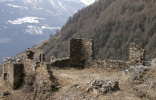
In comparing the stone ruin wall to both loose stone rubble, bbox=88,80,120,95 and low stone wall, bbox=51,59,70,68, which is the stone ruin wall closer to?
low stone wall, bbox=51,59,70,68

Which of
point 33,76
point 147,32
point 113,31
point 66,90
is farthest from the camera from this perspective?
point 113,31

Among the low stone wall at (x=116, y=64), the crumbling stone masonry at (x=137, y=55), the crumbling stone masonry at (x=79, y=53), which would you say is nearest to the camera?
the crumbling stone masonry at (x=137, y=55)

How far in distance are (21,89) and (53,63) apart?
4014 mm

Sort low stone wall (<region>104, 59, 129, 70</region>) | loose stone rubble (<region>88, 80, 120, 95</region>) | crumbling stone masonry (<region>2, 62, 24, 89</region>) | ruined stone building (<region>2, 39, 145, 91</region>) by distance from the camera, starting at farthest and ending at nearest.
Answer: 1. low stone wall (<region>104, 59, 129, 70</region>)
2. crumbling stone masonry (<region>2, 62, 24, 89</region>)
3. ruined stone building (<region>2, 39, 145, 91</region>)
4. loose stone rubble (<region>88, 80, 120, 95</region>)

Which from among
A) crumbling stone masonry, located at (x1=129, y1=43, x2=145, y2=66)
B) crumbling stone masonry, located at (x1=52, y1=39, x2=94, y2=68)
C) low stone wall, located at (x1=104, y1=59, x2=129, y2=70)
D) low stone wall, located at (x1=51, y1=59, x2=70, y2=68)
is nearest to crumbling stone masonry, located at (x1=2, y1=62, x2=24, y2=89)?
low stone wall, located at (x1=51, y1=59, x2=70, y2=68)

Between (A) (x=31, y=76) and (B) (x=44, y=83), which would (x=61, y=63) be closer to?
(A) (x=31, y=76)

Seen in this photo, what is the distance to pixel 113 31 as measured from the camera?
178 meters

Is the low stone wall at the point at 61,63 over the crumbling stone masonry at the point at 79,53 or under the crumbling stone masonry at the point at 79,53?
under

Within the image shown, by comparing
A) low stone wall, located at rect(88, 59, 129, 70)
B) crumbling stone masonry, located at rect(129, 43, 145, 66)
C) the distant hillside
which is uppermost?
the distant hillside

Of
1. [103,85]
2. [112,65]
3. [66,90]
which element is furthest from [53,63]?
[103,85]

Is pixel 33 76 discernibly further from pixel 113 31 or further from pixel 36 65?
pixel 113 31

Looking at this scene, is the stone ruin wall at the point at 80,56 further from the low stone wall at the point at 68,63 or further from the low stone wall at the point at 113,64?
the low stone wall at the point at 113,64

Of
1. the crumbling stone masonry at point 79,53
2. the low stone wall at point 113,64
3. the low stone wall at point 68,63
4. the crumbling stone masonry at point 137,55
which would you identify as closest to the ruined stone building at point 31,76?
the low stone wall at point 68,63

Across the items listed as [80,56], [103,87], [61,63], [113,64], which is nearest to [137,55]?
[113,64]
